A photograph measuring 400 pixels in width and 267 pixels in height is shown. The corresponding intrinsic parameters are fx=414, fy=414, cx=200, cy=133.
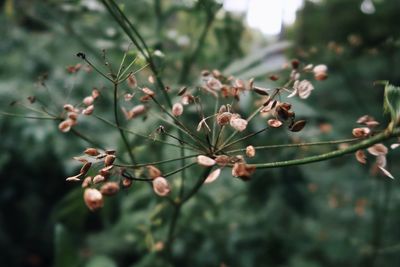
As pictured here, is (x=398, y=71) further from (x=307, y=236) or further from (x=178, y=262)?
(x=178, y=262)

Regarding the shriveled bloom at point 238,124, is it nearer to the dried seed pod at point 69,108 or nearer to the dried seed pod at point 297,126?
the dried seed pod at point 297,126

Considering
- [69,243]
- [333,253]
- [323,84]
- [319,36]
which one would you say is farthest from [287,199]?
[319,36]

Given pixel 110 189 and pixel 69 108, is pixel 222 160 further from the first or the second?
pixel 69 108

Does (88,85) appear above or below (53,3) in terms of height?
below

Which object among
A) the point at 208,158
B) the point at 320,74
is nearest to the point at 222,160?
the point at 208,158

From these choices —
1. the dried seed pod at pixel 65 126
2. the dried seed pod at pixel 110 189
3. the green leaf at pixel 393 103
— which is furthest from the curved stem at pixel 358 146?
the dried seed pod at pixel 65 126

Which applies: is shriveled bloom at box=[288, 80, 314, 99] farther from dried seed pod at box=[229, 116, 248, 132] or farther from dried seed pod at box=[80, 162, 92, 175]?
dried seed pod at box=[80, 162, 92, 175]

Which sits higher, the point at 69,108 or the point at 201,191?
the point at 69,108

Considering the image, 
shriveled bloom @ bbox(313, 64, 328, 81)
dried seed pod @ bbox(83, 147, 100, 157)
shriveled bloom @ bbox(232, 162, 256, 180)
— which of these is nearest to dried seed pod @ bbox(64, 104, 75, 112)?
dried seed pod @ bbox(83, 147, 100, 157)
